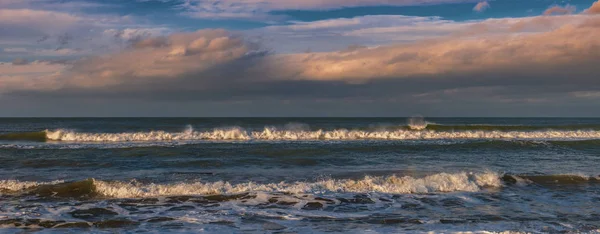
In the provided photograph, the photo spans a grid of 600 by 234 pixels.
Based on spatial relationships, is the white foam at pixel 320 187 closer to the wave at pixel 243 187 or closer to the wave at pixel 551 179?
the wave at pixel 243 187

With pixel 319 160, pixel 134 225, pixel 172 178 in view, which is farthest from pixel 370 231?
pixel 319 160

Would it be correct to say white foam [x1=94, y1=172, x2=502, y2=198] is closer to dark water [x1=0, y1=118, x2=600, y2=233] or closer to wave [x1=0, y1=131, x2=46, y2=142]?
dark water [x1=0, y1=118, x2=600, y2=233]

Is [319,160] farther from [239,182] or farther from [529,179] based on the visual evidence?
[529,179]

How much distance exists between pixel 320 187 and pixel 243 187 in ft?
7.69

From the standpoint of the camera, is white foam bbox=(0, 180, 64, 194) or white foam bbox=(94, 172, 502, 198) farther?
white foam bbox=(0, 180, 64, 194)

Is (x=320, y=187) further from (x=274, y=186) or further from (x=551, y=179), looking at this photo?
(x=551, y=179)

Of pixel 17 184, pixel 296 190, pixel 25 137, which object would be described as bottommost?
pixel 296 190

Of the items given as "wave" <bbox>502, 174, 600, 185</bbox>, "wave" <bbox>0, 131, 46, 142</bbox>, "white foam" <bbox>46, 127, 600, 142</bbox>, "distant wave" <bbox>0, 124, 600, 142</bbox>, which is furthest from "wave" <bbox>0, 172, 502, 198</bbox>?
"wave" <bbox>0, 131, 46, 142</bbox>

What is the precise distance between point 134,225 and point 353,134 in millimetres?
26020

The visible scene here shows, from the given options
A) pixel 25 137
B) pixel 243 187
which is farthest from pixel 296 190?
pixel 25 137

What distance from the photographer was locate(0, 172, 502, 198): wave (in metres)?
13.4

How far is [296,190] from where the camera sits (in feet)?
44.5

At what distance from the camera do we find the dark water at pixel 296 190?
10141 millimetres

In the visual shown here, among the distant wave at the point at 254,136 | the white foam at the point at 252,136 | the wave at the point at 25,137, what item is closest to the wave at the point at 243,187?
the distant wave at the point at 254,136
